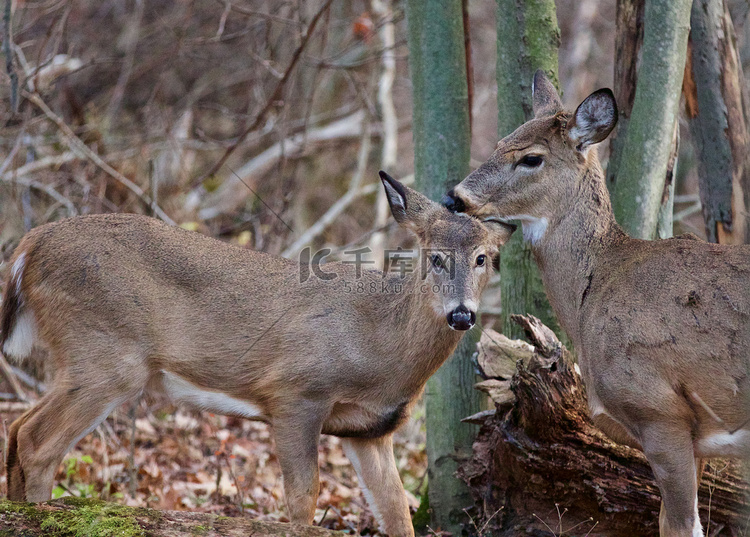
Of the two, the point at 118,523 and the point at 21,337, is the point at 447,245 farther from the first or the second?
the point at 21,337

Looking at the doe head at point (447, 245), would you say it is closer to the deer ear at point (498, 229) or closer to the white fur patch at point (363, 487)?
the deer ear at point (498, 229)

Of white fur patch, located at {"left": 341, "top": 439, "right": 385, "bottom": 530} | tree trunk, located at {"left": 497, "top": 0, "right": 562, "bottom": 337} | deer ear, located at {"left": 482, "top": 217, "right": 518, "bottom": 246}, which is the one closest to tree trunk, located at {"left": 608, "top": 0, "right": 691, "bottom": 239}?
A: tree trunk, located at {"left": 497, "top": 0, "right": 562, "bottom": 337}

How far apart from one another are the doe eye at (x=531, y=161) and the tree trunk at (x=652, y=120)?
0.78 meters

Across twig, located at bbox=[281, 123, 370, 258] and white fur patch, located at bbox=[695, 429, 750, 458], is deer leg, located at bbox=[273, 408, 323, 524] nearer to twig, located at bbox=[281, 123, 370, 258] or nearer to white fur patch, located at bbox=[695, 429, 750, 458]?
white fur patch, located at bbox=[695, 429, 750, 458]

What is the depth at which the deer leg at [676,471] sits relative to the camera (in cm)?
470

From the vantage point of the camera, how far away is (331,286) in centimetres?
613

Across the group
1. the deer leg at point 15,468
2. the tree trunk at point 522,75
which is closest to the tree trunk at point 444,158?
the tree trunk at point 522,75

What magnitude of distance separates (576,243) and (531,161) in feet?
2.10

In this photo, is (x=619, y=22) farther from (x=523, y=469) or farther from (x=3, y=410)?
(x=3, y=410)

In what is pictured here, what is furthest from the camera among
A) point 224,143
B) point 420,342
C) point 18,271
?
point 224,143

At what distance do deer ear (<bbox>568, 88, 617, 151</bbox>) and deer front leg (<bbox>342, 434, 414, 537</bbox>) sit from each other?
2.50 m

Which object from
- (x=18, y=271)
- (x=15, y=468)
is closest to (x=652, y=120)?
(x=18, y=271)

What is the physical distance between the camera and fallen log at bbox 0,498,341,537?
13.2 ft

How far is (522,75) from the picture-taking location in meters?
6.35
